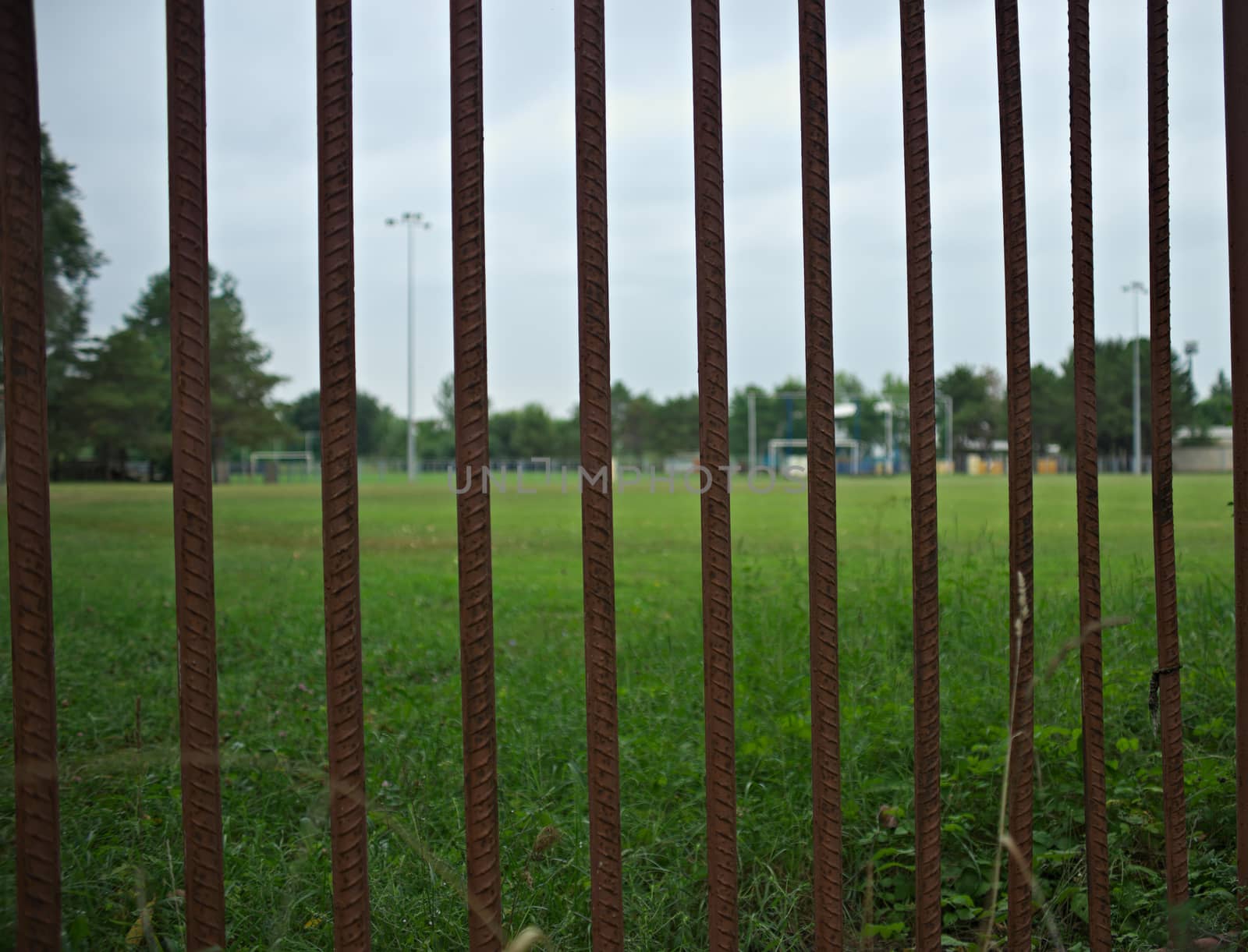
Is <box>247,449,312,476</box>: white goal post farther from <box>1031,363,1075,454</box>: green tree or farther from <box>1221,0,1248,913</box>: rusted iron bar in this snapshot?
<box>1221,0,1248,913</box>: rusted iron bar

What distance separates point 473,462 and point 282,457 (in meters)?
62.4

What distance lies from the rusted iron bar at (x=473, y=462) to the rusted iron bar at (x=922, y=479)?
30.9 inches

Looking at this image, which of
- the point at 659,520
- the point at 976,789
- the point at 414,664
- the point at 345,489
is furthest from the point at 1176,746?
the point at 659,520

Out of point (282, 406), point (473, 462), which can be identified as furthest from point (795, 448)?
point (473, 462)

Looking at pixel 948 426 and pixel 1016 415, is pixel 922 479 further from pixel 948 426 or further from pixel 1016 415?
pixel 948 426

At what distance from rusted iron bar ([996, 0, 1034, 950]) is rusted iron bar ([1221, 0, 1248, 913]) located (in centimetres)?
50

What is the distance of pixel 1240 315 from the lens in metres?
1.98

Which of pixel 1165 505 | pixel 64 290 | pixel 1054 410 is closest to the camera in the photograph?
pixel 1165 505

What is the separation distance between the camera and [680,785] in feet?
11.1

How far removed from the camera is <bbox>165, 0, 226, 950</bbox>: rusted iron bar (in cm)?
137

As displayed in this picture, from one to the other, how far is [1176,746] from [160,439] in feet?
144

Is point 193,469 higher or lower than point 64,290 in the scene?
lower

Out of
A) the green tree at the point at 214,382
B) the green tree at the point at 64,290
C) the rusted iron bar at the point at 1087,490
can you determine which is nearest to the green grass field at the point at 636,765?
the rusted iron bar at the point at 1087,490

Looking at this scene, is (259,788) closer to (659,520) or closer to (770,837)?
(770,837)
